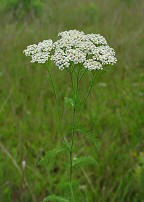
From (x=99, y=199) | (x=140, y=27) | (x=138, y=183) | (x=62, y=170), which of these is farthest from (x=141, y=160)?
(x=140, y=27)

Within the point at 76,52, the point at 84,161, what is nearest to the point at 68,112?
the point at 84,161

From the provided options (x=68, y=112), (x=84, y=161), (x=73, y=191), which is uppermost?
(x=68, y=112)

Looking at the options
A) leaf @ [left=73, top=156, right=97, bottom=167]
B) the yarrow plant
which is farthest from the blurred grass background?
leaf @ [left=73, top=156, right=97, bottom=167]

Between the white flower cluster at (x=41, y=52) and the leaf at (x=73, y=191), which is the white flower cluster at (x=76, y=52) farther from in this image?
the leaf at (x=73, y=191)

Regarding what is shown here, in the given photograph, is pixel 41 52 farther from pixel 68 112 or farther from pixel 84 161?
pixel 68 112

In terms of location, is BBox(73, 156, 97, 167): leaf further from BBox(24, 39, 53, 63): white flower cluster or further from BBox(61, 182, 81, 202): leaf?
BBox(24, 39, 53, 63): white flower cluster
